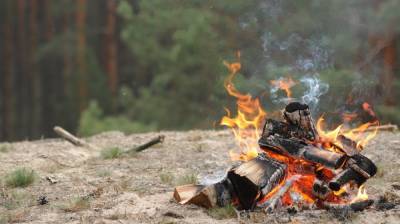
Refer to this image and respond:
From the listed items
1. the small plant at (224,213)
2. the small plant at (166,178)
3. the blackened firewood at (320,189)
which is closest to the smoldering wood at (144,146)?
the small plant at (166,178)

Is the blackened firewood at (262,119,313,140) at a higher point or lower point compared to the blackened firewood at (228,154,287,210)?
higher

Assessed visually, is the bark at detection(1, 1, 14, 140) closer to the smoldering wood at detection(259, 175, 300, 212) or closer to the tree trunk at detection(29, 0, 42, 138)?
the tree trunk at detection(29, 0, 42, 138)

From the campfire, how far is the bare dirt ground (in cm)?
21

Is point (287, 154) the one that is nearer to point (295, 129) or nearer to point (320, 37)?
point (295, 129)

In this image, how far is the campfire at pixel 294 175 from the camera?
6.69 metres

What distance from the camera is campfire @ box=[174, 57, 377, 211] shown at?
6.69 metres

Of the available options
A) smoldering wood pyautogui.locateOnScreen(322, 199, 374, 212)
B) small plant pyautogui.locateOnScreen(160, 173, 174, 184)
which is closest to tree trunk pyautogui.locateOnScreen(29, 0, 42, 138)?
small plant pyautogui.locateOnScreen(160, 173, 174, 184)

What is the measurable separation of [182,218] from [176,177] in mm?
1920

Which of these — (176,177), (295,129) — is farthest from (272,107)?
(295,129)

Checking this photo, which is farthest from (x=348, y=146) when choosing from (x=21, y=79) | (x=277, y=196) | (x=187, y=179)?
(x=21, y=79)

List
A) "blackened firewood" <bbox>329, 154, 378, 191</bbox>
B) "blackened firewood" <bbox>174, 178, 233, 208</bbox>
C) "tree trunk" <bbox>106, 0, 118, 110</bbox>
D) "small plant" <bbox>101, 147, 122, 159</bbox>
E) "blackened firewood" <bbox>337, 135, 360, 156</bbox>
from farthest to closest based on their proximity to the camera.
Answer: "tree trunk" <bbox>106, 0, 118, 110</bbox>
"small plant" <bbox>101, 147, 122, 159</bbox>
"blackened firewood" <bbox>337, 135, 360, 156</bbox>
"blackened firewood" <bbox>174, 178, 233, 208</bbox>
"blackened firewood" <bbox>329, 154, 378, 191</bbox>

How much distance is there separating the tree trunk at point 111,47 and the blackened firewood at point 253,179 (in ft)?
73.6

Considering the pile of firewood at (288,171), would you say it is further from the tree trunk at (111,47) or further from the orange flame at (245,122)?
the tree trunk at (111,47)

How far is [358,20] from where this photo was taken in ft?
53.0
